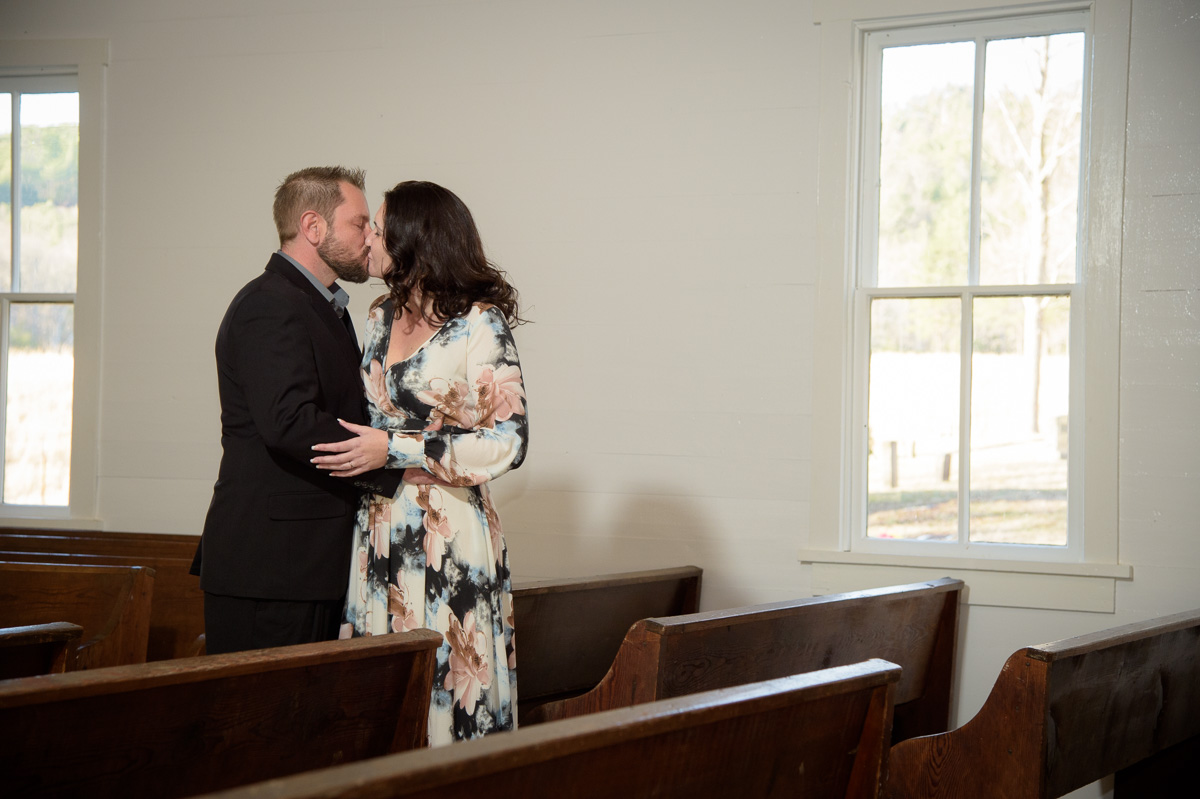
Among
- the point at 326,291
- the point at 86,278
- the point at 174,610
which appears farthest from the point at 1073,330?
the point at 86,278

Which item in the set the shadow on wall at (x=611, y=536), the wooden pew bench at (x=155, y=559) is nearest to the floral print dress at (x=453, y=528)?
the wooden pew bench at (x=155, y=559)

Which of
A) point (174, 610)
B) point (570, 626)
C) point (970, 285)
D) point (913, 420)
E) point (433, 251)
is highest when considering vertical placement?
point (970, 285)

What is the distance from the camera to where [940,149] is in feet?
11.1

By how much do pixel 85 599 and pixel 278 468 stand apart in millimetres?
1137

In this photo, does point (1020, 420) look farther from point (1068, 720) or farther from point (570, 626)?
point (570, 626)

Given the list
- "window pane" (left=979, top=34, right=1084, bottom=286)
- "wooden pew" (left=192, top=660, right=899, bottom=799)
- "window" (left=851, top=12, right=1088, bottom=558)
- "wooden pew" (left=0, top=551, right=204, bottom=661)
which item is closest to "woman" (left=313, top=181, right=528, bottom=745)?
"wooden pew" (left=192, top=660, right=899, bottom=799)

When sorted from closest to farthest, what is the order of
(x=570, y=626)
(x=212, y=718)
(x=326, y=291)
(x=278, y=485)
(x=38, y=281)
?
(x=212, y=718)
(x=278, y=485)
(x=326, y=291)
(x=570, y=626)
(x=38, y=281)

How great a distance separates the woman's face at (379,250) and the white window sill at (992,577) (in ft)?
6.14

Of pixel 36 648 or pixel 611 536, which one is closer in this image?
pixel 36 648

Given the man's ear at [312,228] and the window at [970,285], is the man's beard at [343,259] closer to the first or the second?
the man's ear at [312,228]

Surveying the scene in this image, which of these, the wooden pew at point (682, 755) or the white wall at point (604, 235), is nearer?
the wooden pew at point (682, 755)

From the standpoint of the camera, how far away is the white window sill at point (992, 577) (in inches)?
121

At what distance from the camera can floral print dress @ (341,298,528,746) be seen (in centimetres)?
199

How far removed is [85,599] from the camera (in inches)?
110
